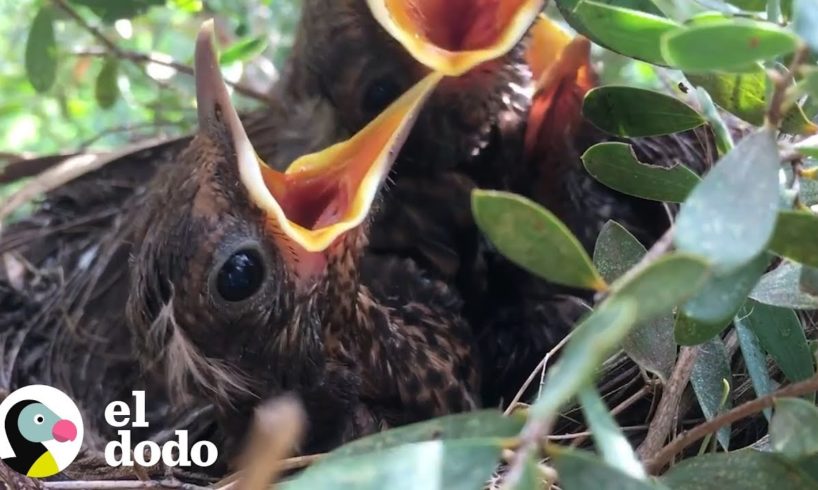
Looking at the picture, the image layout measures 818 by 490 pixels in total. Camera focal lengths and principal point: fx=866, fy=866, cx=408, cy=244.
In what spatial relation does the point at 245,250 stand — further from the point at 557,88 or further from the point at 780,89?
the point at 780,89

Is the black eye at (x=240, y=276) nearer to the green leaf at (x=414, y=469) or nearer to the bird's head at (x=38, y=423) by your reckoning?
the bird's head at (x=38, y=423)

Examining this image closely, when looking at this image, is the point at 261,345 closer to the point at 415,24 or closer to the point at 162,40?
the point at 415,24

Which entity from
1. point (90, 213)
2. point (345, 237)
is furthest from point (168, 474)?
point (90, 213)

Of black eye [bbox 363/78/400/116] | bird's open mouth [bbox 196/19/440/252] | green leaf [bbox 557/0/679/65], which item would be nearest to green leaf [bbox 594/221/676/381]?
green leaf [bbox 557/0/679/65]

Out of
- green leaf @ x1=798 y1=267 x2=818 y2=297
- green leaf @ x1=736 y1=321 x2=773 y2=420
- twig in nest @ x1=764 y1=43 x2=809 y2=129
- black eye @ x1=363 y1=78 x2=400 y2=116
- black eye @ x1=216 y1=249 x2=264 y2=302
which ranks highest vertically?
twig in nest @ x1=764 y1=43 x2=809 y2=129

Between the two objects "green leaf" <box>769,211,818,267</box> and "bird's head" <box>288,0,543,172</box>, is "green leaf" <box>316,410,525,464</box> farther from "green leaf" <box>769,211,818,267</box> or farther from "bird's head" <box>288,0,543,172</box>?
"bird's head" <box>288,0,543,172</box>
